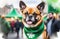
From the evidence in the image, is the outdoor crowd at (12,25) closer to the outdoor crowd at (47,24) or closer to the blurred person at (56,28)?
the outdoor crowd at (47,24)

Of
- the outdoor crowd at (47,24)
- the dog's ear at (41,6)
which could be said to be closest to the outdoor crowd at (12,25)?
the outdoor crowd at (47,24)

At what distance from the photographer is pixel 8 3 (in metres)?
1.05

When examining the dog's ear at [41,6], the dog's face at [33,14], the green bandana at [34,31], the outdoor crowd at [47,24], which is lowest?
the green bandana at [34,31]

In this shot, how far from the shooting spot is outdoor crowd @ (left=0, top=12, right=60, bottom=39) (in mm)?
1022

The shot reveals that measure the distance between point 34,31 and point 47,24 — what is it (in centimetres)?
9

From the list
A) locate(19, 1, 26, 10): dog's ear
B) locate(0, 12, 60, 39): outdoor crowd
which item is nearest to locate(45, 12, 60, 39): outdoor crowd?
locate(0, 12, 60, 39): outdoor crowd

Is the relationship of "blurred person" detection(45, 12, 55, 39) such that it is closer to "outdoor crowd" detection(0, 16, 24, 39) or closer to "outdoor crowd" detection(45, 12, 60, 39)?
"outdoor crowd" detection(45, 12, 60, 39)

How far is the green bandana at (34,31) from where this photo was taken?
3.39ft

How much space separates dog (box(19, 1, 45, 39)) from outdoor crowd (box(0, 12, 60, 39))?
1.3 inches

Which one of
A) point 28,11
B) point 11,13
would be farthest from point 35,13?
point 11,13

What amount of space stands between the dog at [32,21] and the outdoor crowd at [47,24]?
1.3 inches

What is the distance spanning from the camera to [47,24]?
1.03 metres

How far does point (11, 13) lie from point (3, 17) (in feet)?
0.18

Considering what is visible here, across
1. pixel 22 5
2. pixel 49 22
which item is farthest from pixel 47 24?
pixel 22 5
